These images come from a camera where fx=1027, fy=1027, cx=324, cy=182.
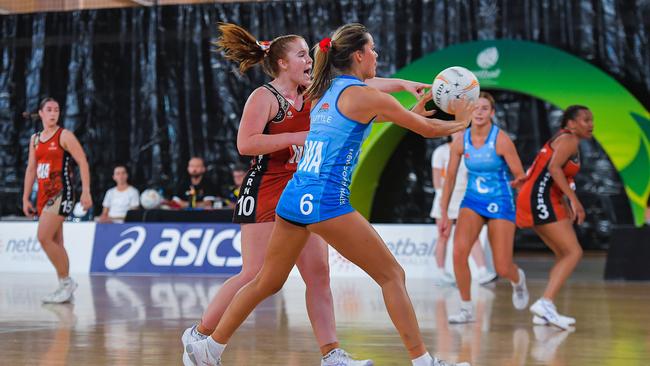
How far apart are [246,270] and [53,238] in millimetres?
4521

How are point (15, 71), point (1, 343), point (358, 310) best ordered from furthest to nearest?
point (15, 71) < point (358, 310) < point (1, 343)

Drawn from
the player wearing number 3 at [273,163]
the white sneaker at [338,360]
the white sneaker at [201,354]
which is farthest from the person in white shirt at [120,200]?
the white sneaker at [338,360]

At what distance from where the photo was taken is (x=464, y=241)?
8055mm

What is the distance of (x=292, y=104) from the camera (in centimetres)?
571

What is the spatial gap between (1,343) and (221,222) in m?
6.83

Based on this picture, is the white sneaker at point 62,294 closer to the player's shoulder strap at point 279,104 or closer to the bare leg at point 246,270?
the bare leg at point 246,270

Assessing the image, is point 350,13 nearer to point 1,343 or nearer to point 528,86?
point 528,86

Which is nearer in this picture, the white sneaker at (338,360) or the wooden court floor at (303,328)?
the white sneaker at (338,360)

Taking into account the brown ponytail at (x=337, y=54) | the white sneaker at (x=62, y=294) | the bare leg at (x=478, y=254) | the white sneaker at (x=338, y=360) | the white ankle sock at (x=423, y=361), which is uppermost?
the brown ponytail at (x=337, y=54)

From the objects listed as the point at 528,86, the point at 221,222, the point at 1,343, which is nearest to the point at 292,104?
the point at 1,343

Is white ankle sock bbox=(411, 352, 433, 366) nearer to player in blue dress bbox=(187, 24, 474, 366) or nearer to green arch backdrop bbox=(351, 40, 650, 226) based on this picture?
player in blue dress bbox=(187, 24, 474, 366)

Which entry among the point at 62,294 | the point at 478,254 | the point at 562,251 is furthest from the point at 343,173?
the point at 478,254

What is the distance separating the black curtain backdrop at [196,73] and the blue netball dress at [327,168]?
9.92 m

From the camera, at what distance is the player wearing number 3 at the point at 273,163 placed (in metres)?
5.50
